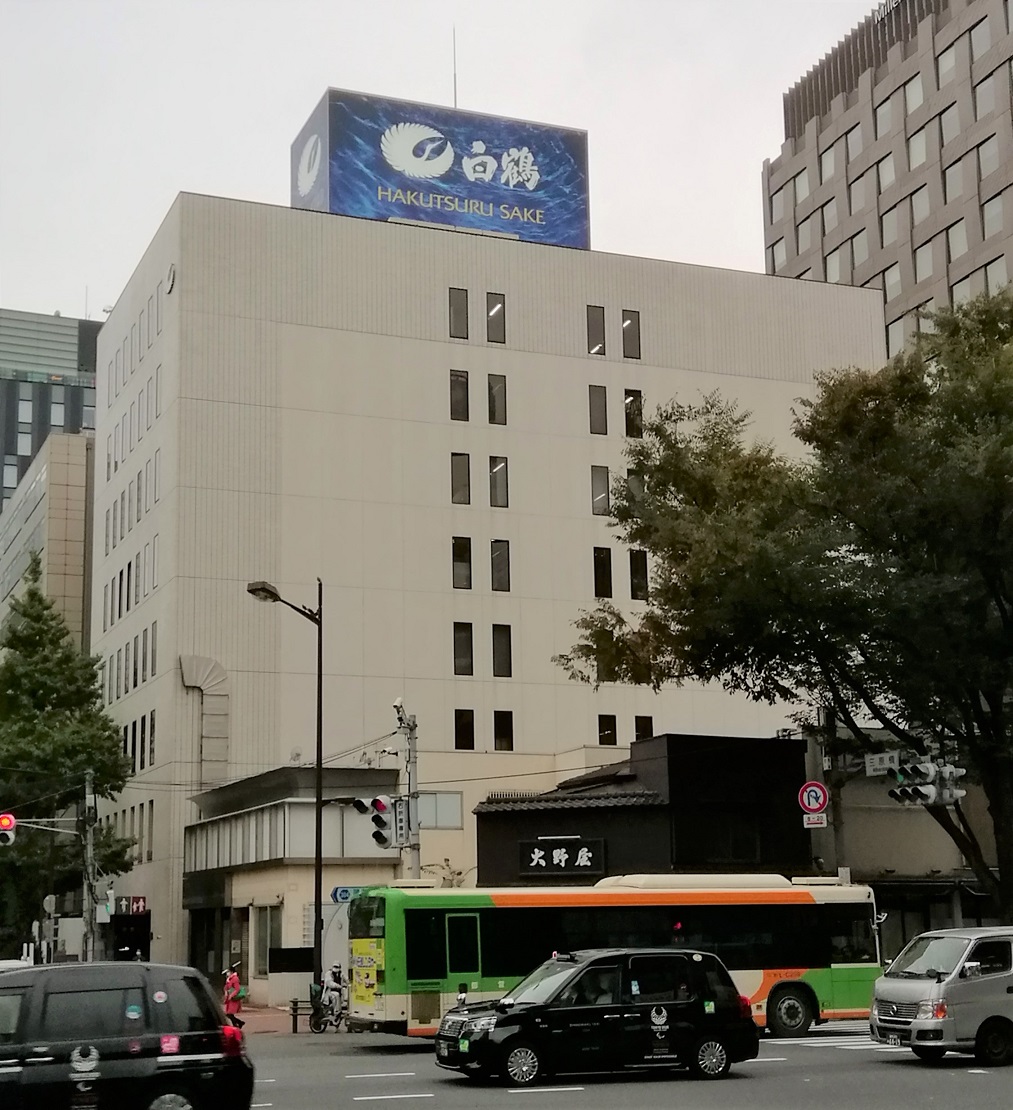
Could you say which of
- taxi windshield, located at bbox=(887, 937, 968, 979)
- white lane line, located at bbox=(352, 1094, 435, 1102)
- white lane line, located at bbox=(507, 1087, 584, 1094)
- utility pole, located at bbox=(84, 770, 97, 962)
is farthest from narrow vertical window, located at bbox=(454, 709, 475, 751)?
white lane line, located at bbox=(352, 1094, 435, 1102)

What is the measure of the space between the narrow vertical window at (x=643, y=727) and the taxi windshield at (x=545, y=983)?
142ft

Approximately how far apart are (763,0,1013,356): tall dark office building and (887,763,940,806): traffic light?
167 ft

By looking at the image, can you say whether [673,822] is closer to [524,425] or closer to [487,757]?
[487,757]

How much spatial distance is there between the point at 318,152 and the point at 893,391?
40.9 meters

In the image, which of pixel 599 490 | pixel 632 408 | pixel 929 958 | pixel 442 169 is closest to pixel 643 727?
pixel 599 490

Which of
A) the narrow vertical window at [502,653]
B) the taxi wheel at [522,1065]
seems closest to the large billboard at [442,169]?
the narrow vertical window at [502,653]

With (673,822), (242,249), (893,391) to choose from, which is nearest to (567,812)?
(673,822)

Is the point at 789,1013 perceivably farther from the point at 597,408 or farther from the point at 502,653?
the point at 597,408

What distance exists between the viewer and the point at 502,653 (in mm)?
64125

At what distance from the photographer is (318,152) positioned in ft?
226

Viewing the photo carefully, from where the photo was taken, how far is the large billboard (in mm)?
68188

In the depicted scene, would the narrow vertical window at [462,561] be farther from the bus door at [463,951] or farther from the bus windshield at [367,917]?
the bus door at [463,951]

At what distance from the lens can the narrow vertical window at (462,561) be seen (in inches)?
2515

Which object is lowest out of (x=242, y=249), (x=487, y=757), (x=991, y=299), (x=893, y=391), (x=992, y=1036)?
(x=992, y=1036)
